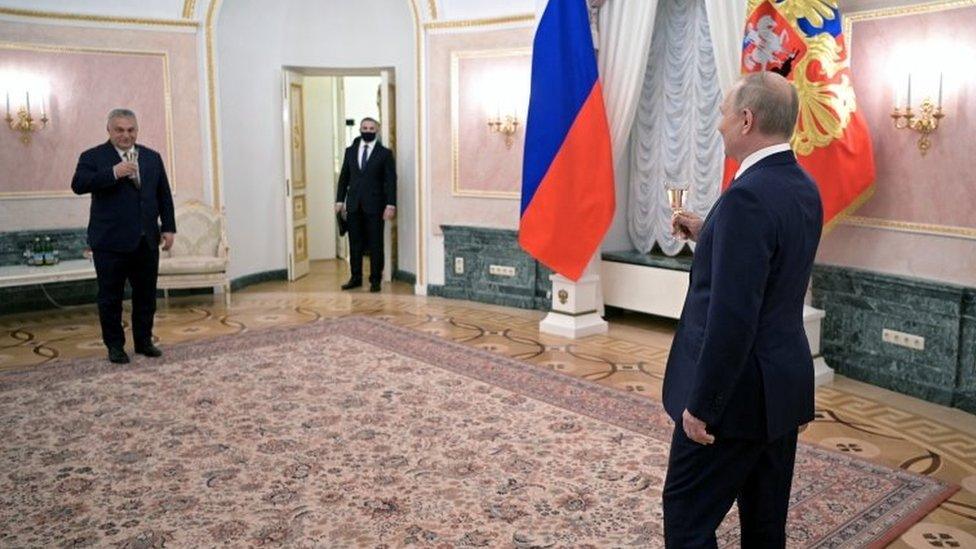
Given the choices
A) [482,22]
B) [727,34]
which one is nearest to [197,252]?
[482,22]

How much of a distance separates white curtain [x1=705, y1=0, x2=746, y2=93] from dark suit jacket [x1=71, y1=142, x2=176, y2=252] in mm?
3645

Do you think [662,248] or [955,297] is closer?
[955,297]

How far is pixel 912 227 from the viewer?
4.61m

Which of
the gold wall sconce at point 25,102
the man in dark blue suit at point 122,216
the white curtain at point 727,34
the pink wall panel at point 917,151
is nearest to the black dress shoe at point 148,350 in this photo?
the man in dark blue suit at point 122,216

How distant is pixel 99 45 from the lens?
23.1ft

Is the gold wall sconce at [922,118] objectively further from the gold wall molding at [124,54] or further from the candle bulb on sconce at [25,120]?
the candle bulb on sconce at [25,120]

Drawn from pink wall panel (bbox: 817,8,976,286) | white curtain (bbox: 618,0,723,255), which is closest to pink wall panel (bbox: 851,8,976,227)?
pink wall panel (bbox: 817,8,976,286)

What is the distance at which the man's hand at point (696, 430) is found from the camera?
1.83 metres

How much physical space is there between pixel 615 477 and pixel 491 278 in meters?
4.06

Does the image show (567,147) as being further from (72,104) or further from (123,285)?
(72,104)

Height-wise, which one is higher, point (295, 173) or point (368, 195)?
point (295, 173)

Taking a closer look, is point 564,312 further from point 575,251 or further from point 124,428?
point 124,428

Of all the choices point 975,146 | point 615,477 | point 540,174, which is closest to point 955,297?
point 975,146

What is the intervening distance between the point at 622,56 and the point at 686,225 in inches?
155
